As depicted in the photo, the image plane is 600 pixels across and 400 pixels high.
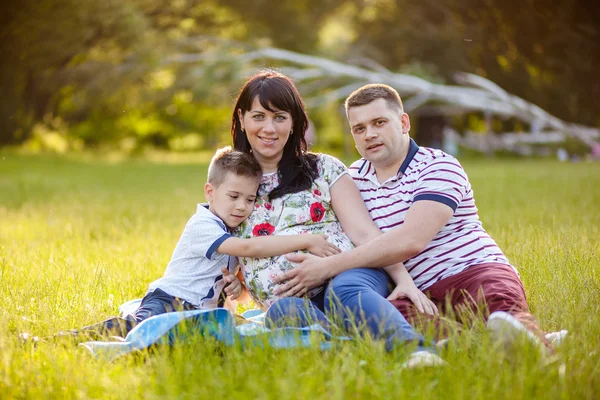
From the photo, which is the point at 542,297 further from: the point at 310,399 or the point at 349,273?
the point at 310,399

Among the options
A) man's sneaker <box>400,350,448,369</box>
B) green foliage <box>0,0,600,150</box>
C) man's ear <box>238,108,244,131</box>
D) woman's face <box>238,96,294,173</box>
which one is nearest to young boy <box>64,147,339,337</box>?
woman's face <box>238,96,294,173</box>

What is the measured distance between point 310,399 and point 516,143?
997 inches

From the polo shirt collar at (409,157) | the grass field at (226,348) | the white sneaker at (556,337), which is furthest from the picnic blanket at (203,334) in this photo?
the polo shirt collar at (409,157)

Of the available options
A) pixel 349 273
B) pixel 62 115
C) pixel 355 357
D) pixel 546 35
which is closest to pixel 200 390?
pixel 355 357

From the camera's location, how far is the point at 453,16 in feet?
49.1

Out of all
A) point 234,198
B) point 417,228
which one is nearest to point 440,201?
point 417,228

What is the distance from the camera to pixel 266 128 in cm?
372

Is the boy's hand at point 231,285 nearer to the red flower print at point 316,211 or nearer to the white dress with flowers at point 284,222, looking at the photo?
the white dress with flowers at point 284,222

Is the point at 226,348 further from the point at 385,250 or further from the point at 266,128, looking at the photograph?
the point at 266,128

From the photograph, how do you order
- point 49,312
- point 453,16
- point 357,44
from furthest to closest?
point 357,44, point 453,16, point 49,312

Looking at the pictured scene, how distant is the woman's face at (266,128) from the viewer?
374cm

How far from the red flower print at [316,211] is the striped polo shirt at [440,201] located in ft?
0.94

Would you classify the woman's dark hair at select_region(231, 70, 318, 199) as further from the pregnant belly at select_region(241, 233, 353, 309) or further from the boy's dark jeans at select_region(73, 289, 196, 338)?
the boy's dark jeans at select_region(73, 289, 196, 338)

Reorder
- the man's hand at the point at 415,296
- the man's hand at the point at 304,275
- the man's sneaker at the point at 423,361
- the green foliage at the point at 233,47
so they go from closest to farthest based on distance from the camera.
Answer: the man's sneaker at the point at 423,361 < the man's hand at the point at 415,296 < the man's hand at the point at 304,275 < the green foliage at the point at 233,47
